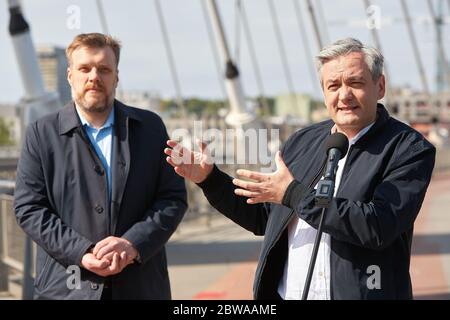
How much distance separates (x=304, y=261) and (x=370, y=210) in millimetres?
369

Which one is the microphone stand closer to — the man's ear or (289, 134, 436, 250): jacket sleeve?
(289, 134, 436, 250): jacket sleeve

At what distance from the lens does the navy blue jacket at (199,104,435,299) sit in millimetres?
3410

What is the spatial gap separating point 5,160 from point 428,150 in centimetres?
894

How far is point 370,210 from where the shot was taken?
3418 mm

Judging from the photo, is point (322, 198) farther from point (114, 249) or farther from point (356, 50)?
point (114, 249)

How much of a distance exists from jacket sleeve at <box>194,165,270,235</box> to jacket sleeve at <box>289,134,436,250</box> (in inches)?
21.5

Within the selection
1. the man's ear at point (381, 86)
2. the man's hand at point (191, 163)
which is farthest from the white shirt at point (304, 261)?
the man's hand at point (191, 163)

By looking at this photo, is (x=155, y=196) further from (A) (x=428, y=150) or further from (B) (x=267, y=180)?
(A) (x=428, y=150)

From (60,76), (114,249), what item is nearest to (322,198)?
(114,249)

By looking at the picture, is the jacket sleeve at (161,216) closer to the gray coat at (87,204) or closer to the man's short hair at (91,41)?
the gray coat at (87,204)

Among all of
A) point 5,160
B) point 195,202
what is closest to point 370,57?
point 5,160

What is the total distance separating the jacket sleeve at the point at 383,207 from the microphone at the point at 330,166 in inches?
4.1
